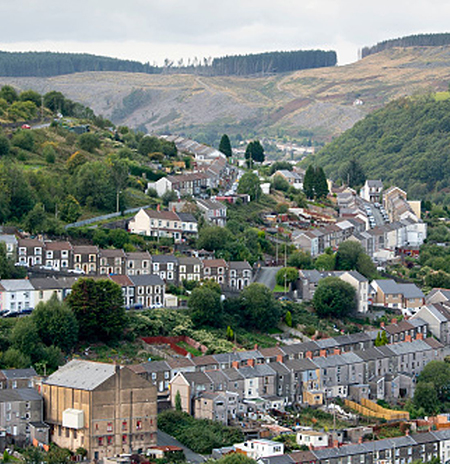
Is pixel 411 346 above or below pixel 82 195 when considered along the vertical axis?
below

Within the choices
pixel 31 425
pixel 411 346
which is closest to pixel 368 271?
pixel 411 346

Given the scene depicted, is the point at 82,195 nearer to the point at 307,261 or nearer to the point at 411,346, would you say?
the point at 307,261

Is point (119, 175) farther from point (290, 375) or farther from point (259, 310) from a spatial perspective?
point (290, 375)

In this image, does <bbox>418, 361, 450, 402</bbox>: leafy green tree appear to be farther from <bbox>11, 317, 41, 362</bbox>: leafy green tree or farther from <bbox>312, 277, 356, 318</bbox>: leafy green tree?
<bbox>11, 317, 41, 362</bbox>: leafy green tree

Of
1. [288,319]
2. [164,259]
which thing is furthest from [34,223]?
[288,319]

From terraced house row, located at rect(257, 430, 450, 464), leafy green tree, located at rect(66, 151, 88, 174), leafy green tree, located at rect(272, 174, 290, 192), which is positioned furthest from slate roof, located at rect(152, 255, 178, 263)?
leafy green tree, located at rect(272, 174, 290, 192)

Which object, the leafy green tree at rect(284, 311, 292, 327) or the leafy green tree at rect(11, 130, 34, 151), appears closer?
the leafy green tree at rect(284, 311, 292, 327)
